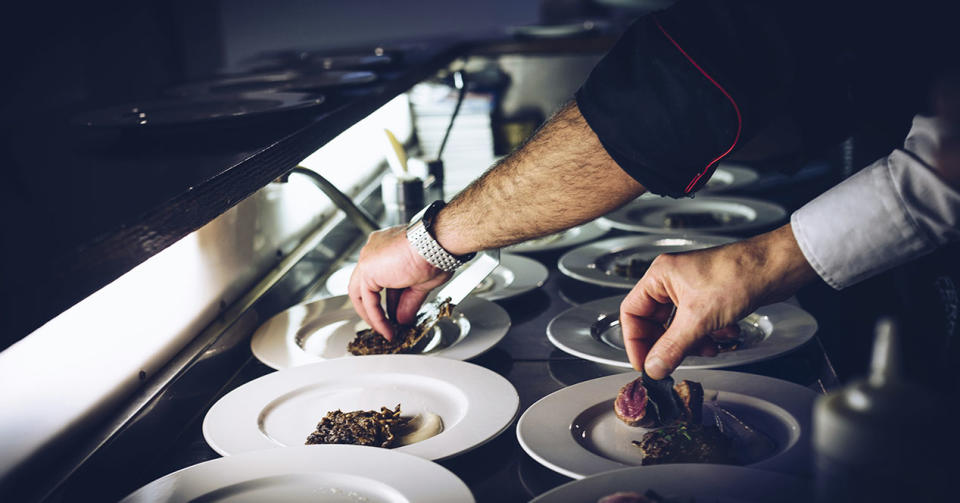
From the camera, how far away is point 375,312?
152cm

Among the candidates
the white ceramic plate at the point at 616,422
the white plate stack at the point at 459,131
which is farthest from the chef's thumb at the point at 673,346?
the white plate stack at the point at 459,131

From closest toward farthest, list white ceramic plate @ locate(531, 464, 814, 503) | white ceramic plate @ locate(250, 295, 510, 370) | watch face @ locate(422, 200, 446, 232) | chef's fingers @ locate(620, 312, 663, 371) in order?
white ceramic plate @ locate(531, 464, 814, 503) < chef's fingers @ locate(620, 312, 663, 371) < white ceramic plate @ locate(250, 295, 510, 370) < watch face @ locate(422, 200, 446, 232)

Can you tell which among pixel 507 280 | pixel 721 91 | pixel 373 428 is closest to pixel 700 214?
pixel 507 280

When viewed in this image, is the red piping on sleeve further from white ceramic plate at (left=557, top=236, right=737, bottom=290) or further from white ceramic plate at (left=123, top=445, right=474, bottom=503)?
white ceramic plate at (left=123, top=445, right=474, bottom=503)

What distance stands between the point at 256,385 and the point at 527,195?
559 mm

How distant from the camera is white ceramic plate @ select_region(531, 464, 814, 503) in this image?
35.0 inches

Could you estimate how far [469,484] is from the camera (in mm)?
1058

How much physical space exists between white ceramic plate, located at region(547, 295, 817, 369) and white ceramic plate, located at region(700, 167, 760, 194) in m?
1.11

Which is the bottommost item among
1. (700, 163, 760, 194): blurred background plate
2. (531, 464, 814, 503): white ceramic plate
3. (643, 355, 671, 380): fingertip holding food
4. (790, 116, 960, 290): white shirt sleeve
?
(700, 163, 760, 194): blurred background plate

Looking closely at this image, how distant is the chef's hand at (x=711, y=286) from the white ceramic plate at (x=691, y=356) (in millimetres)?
164

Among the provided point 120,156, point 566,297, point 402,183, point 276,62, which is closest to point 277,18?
point 276,62

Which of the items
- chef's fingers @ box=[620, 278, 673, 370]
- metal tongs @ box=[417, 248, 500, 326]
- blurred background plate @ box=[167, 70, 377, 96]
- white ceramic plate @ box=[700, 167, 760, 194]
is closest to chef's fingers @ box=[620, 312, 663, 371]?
chef's fingers @ box=[620, 278, 673, 370]

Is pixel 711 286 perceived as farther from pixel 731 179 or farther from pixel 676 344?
pixel 731 179

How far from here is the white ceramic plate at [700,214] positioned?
220 cm
